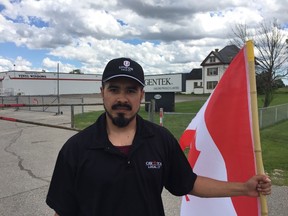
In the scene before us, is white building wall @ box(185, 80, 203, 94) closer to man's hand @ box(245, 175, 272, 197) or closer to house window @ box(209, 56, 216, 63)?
house window @ box(209, 56, 216, 63)

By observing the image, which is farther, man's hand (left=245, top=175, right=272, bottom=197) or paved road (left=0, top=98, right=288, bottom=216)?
paved road (left=0, top=98, right=288, bottom=216)

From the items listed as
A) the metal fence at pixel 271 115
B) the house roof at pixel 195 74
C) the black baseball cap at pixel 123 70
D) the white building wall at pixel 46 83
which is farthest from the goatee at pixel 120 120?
A: the house roof at pixel 195 74

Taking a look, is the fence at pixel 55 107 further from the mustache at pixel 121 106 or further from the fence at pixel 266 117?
the mustache at pixel 121 106

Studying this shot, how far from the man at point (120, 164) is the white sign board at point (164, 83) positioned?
21242 millimetres

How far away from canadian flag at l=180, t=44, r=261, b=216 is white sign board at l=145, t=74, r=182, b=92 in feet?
67.3

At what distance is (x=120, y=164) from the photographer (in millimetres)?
2080

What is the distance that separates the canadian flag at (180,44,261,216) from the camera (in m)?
2.65

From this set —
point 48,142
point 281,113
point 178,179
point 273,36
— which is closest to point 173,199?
point 178,179

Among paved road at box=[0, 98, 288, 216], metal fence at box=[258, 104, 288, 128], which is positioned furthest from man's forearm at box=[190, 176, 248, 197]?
metal fence at box=[258, 104, 288, 128]

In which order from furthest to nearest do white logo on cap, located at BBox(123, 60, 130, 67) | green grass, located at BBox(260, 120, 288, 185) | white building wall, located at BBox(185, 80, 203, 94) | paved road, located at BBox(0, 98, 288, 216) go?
1. white building wall, located at BBox(185, 80, 203, 94)
2. green grass, located at BBox(260, 120, 288, 185)
3. paved road, located at BBox(0, 98, 288, 216)
4. white logo on cap, located at BBox(123, 60, 130, 67)

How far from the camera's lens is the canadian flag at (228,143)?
265 cm

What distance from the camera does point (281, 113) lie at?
64.4 ft

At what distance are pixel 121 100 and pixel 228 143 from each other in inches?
41.5

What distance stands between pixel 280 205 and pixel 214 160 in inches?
116
